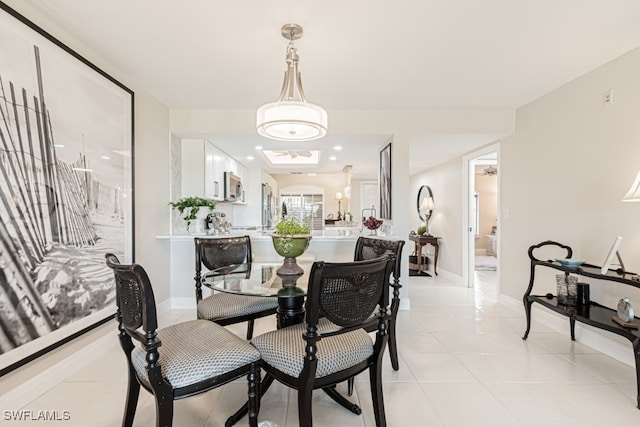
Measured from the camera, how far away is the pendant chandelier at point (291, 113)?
1.87 m

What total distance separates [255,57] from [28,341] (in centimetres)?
242

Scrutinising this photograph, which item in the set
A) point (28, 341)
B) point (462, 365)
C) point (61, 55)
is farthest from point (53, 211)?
point (462, 365)

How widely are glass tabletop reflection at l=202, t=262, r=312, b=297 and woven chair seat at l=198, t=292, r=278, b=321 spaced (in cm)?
16

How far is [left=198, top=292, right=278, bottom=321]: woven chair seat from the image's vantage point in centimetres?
211

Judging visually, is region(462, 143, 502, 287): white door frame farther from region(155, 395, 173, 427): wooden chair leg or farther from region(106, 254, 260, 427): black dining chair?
region(155, 395, 173, 427): wooden chair leg

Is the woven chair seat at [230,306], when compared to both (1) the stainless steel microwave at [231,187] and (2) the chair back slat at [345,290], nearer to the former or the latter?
(2) the chair back slat at [345,290]

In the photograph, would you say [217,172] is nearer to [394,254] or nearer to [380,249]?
[380,249]

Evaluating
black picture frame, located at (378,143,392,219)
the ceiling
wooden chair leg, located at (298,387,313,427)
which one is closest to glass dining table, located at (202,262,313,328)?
wooden chair leg, located at (298,387,313,427)

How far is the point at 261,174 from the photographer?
6918 millimetres

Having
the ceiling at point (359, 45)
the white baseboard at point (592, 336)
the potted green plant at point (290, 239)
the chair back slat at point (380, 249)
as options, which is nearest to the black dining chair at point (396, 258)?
the chair back slat at point (380, 249)

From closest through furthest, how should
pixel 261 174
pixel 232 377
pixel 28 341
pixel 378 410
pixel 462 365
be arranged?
pixel 232 377 < pixel 378 410 < pixel 28 341 < pixel 462 365 < pixel 261 174

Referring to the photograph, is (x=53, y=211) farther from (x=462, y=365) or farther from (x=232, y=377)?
(x=462, y=365)

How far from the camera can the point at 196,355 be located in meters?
1.40

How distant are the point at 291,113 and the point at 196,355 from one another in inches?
55.2
